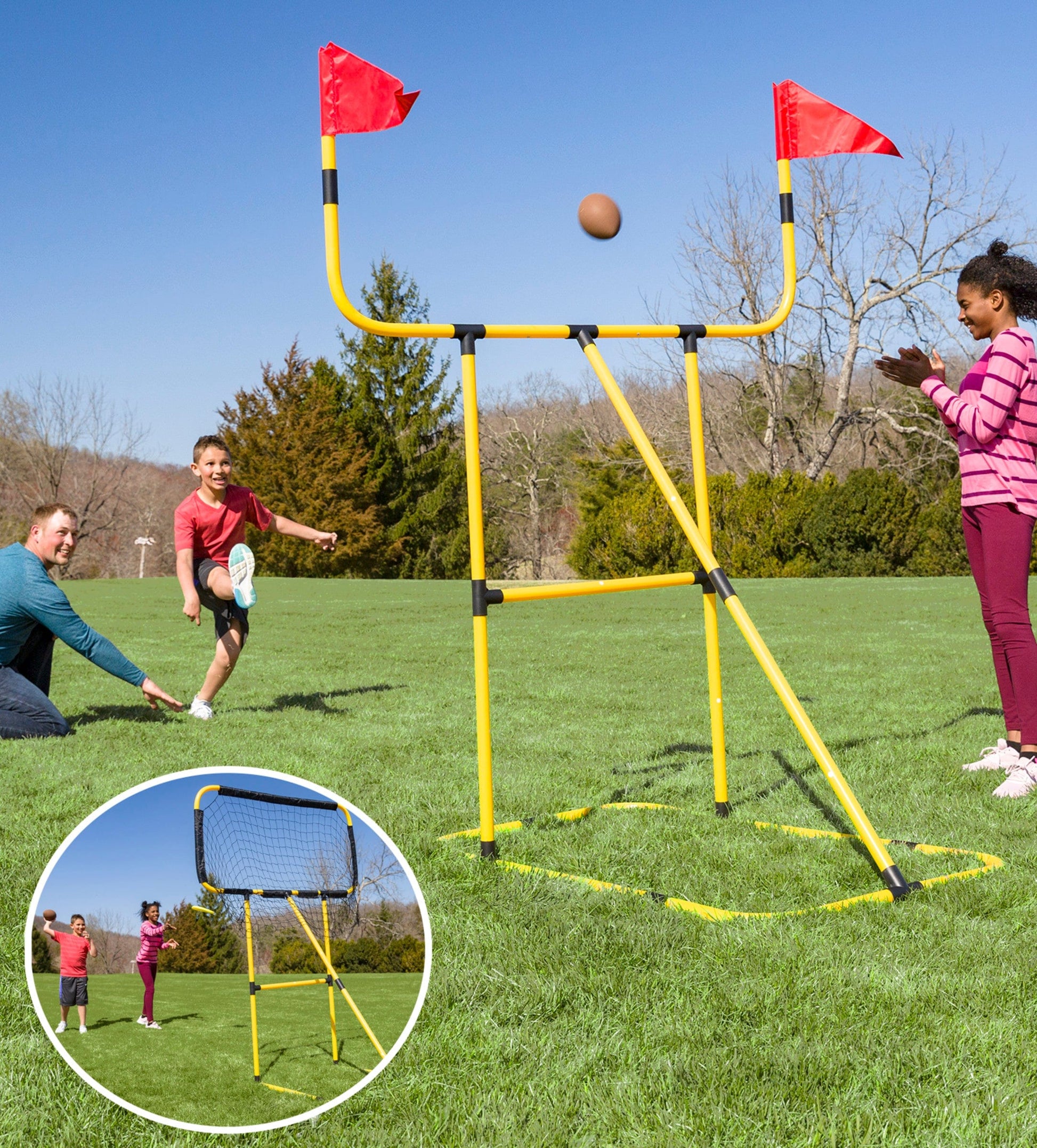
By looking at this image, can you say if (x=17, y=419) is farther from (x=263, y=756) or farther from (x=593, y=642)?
(x=263, y=756)

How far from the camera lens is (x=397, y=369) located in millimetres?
47125

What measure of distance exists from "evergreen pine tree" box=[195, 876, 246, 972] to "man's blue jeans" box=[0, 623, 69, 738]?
5000 millimetres

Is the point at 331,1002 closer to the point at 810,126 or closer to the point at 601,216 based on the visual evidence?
the point at 601,216

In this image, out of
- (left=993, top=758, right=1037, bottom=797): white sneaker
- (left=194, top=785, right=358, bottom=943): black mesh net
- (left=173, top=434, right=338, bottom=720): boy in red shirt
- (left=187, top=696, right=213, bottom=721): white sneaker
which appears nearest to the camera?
(left=194, top=785, right=358, bottom=943): black mesh net

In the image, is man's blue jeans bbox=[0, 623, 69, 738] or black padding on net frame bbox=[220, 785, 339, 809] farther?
man's blue jeans bbox=[0, 623, 69, 738]

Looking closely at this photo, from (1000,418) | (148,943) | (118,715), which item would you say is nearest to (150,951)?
(148,943)

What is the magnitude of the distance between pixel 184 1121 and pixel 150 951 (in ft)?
1.10

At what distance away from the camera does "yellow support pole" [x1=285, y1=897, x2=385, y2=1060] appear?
1938mm

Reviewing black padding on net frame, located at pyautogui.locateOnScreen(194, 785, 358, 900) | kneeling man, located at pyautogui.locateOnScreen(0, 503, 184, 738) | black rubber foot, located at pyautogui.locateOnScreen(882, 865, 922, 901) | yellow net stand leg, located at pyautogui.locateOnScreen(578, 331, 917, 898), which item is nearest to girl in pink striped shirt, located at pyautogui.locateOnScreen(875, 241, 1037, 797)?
yellow net stand leg, located at pyautogui.locateOnScreen(578, 331, 917, 898)

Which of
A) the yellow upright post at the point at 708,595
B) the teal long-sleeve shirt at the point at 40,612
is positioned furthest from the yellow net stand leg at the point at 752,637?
the teal long-sleeve shirt at the point at 40,612

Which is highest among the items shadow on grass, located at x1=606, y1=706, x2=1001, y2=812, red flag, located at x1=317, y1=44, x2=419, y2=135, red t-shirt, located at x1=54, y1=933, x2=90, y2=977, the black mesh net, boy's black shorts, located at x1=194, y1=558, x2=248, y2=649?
red flag, located at x1=317, y1=44, x2=419, y2=135

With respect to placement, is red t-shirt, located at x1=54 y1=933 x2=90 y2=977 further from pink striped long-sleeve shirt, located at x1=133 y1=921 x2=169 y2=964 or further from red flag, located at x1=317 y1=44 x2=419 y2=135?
red flag, located at x1=317 y1=44 x2=419 y2=135

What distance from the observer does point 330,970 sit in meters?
1.94

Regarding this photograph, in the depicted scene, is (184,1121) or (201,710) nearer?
(184,1121)
